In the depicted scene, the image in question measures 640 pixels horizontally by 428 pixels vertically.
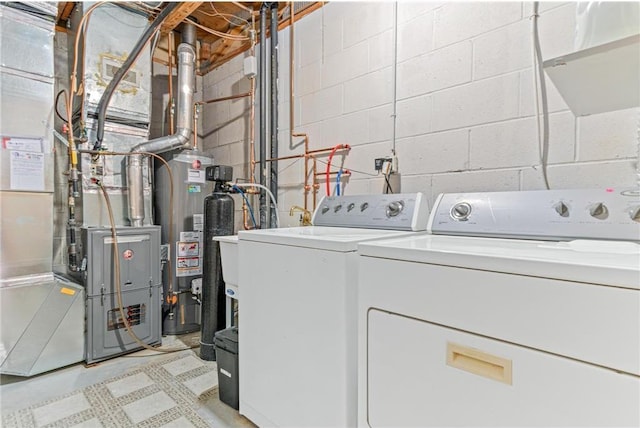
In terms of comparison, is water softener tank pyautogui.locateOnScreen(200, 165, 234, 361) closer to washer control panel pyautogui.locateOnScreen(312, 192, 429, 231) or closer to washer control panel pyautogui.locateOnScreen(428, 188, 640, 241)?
washer control panel pyautogui.locateOnScreen(312, 192, 429, 231)

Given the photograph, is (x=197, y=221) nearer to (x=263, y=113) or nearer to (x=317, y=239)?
(x=263, y=113)

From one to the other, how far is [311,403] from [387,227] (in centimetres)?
78

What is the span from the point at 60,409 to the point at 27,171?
1345 millimetres

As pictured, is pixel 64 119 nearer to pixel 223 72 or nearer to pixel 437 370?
pixel 223 72

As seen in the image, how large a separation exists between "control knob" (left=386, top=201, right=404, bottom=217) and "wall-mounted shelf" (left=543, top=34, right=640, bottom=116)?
712 mm

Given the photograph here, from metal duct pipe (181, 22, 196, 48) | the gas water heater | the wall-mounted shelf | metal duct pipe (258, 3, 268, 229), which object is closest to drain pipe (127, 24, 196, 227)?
metal duct pipe (181, 22, 196, 48)

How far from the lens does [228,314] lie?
77.3 inches

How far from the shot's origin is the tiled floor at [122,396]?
1510mm

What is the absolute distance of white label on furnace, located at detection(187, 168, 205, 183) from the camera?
2621 millimetres

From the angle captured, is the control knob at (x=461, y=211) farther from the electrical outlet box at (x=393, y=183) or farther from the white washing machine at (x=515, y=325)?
the electrical outlet box at (x=393, y=183)

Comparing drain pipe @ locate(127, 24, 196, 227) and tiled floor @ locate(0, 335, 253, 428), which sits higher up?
drain pipe @ locate(127, 24, 196, 227)

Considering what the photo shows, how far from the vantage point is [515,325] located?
0.71 metres

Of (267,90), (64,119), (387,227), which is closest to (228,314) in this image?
(387,227)

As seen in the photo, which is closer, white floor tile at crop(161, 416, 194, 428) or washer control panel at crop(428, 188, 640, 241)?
washer control panel at crop(428, 188, 640, 241)
